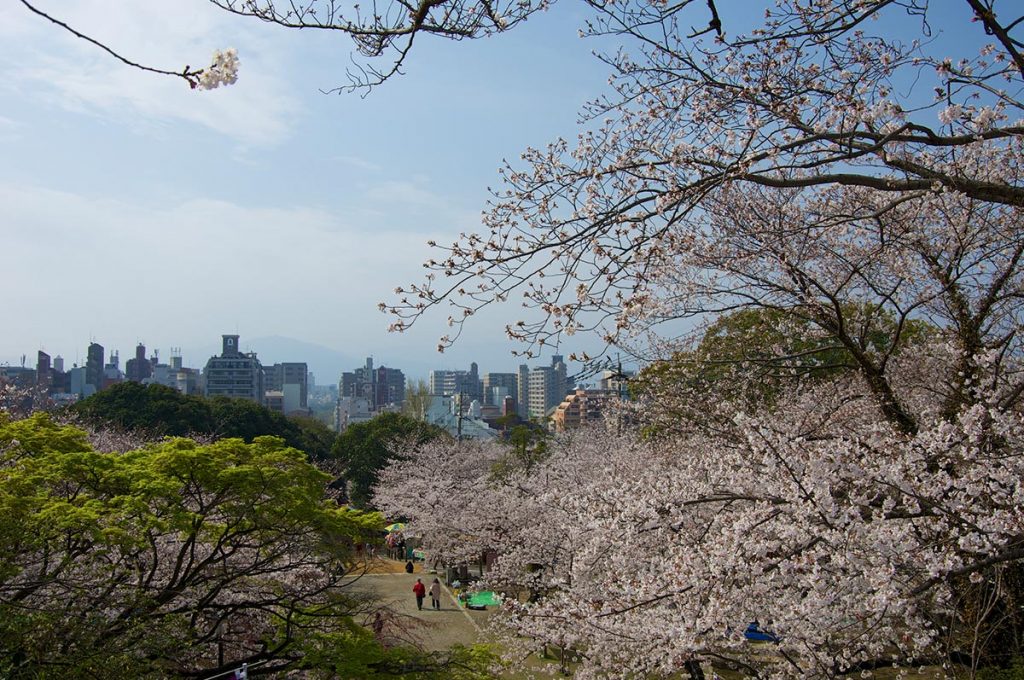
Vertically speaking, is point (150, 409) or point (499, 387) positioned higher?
point (499, 387)

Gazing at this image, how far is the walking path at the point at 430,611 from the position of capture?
1336cm

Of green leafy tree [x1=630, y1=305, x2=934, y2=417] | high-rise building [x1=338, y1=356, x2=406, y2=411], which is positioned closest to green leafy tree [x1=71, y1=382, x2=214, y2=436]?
green leafy tree [x1=630, y1=305, x2=934, y2=417]

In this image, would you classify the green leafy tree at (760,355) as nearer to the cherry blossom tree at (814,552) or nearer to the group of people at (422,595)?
the cherry blossom tree at (814,552)

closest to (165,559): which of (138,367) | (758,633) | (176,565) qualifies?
(176,565)

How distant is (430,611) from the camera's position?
17.4 m

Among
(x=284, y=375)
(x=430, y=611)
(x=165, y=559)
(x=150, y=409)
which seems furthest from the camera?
(x=284, y=375)

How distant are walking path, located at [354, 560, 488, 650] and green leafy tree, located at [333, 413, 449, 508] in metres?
12.5

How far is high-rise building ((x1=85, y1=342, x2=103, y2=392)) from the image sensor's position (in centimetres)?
8971

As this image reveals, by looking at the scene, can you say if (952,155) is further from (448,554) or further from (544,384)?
(544,384)

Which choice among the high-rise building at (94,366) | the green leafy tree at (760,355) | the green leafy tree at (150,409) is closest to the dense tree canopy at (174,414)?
the green leafy tree at (150,409)

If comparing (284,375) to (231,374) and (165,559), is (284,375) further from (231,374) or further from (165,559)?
(165,559)

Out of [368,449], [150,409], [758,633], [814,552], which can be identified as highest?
[150,409]

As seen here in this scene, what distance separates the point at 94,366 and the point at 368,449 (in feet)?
231

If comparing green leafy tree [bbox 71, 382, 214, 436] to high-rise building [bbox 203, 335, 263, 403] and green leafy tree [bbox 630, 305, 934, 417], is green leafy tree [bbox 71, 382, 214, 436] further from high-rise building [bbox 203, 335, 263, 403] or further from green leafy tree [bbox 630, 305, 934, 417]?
high-rise building [bbox 203, 335, 263, 403]
